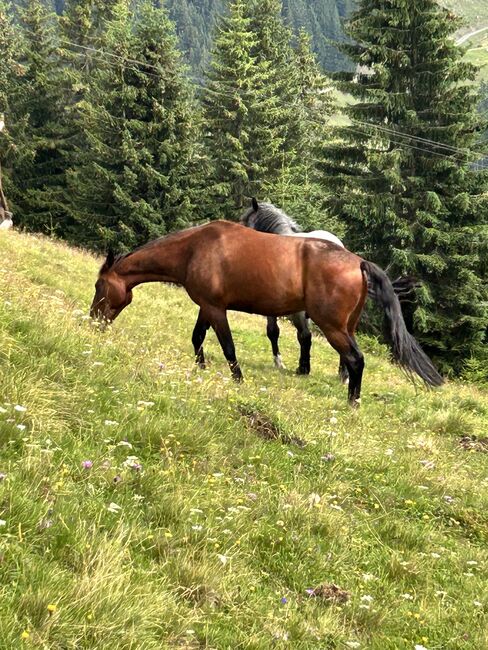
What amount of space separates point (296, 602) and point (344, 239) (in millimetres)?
22201

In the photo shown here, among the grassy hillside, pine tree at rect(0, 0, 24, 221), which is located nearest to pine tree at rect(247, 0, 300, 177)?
pine tree at rect(0, 0, 24, 221)

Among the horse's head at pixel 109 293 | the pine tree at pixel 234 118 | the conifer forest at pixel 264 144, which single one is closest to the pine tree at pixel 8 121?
the conifer forest at pixel 264 144

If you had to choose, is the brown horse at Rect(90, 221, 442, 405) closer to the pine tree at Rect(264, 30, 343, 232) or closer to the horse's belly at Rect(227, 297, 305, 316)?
the horse's belly at Rect(227, 297, 305, 316)

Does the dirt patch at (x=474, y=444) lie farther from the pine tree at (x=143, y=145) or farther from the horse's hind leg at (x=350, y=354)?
the pine tree at (x=143, y=145)

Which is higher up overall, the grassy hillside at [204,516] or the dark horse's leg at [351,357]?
the grassy hillside at [204,516]

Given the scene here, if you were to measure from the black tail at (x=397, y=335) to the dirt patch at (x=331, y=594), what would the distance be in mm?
6040

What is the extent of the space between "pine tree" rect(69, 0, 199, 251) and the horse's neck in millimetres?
20755

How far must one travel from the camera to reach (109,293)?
955cm

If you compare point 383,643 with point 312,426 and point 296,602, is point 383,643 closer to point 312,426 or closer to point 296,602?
point 296,602

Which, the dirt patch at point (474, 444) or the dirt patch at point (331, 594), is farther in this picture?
the dirt patch at point (474, 444)

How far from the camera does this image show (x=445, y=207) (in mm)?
22547

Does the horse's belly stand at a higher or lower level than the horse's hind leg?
higher

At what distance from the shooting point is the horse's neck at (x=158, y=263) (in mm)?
9336

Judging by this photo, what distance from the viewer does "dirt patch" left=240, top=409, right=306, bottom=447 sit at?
223 inches
